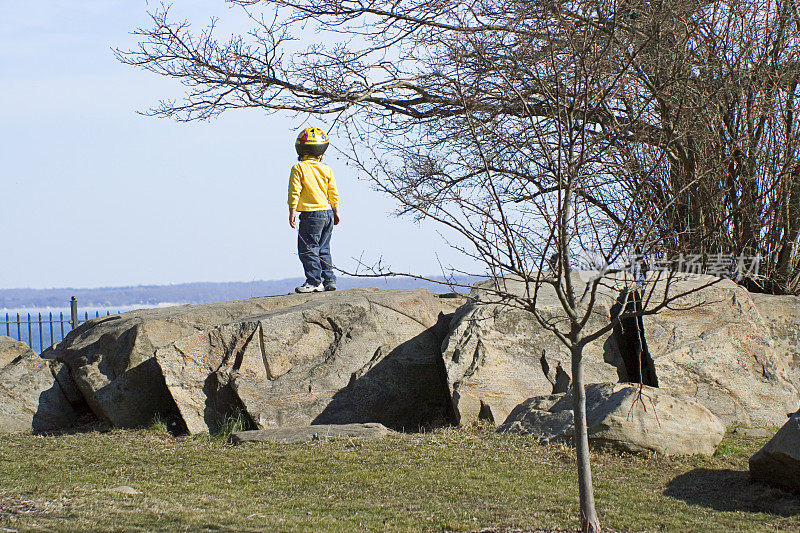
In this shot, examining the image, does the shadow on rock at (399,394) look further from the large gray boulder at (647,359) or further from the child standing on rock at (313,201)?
the child standing on rock at (313,201)

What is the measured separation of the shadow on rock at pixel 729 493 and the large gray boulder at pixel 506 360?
6.75 ft

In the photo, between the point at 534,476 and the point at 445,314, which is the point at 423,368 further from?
the point at 534,476

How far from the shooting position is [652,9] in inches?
346

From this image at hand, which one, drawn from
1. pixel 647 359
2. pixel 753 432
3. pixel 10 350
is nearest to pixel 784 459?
pixel 753 432

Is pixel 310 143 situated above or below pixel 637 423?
above

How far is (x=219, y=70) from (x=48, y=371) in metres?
4.56

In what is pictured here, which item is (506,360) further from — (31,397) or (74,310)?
(74,310)

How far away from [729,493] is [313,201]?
19.7ft

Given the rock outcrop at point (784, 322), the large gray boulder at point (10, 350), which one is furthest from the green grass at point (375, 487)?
the rock outcrop at point (784, 322)

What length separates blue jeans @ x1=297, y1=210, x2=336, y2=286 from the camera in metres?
10.2

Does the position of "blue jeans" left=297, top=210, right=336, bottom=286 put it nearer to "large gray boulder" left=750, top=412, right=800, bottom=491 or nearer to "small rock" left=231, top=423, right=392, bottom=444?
"small rock" left=231, top=423, right=392, bottom=444

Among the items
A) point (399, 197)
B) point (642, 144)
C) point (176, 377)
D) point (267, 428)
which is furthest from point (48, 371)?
point (642, 144)

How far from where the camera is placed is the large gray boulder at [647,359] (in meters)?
8.28

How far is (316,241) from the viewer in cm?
1015
